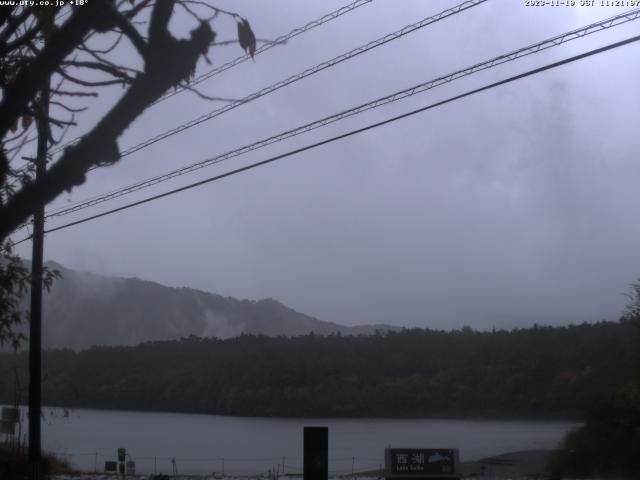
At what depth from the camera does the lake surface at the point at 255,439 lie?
2888 cm

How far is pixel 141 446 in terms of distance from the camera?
34.0 meters

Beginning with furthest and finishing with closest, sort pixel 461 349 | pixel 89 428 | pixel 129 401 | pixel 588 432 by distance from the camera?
pixel 129 401
pixel 461 349
pixel 89 428
pixel 588 432

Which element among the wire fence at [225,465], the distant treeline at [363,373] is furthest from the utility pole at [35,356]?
the distant treeline at [363,373]

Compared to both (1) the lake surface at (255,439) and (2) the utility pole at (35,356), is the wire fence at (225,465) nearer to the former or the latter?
(1) the lake surface at (255,439)

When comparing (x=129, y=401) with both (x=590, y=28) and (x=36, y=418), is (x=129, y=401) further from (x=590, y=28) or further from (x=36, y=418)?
(x=590, y=28)

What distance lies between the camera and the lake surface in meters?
28.9

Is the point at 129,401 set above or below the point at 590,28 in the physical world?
below

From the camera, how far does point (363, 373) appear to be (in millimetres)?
43531

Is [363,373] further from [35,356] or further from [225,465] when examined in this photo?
[35,356]

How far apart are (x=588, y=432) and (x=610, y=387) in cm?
415

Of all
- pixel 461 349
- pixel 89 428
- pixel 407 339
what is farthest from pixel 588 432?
pixel 89 428

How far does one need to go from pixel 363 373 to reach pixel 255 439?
394 inches

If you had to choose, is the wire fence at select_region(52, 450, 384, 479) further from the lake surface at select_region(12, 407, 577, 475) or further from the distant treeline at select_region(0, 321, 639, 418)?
the distant treeline at select_region(0, 321, 639, 418)

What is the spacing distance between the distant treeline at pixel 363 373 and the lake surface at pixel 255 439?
127 centimetres
